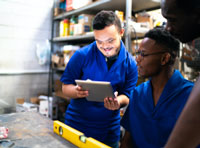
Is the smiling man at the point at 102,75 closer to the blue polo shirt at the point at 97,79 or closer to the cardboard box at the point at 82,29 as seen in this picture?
the blue polo shirt at the point at 97,79

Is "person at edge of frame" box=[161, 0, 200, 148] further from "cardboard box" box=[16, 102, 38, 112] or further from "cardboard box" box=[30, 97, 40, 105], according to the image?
"cardboard box" box=[30, 97, 40, 105]

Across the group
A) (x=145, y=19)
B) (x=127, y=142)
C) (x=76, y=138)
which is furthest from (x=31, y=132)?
(x=145, y=19)

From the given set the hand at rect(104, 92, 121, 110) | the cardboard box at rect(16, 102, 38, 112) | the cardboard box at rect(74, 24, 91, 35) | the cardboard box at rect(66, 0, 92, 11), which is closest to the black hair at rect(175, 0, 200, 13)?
the hand at rect(104, 92, 121, 110)

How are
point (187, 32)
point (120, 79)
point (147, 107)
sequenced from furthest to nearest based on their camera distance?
1. point (120, 79)
2. point (147, 107)
3. point (187, 32)

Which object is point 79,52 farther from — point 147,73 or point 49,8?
point 49,8

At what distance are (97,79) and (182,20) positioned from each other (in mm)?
960

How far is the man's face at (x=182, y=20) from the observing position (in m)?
0.54

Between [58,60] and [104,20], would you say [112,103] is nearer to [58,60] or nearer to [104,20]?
[104,20]

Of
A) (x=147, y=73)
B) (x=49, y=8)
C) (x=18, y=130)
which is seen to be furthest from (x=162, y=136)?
(x=49, y=8)

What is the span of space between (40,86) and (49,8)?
1.46 metres

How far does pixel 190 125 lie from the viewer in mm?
417

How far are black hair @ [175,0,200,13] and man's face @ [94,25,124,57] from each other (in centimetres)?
87

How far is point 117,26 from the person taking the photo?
1.46 m

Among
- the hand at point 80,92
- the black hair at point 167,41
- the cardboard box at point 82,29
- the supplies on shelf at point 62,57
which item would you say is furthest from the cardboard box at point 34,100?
the black hair at point 167,41
